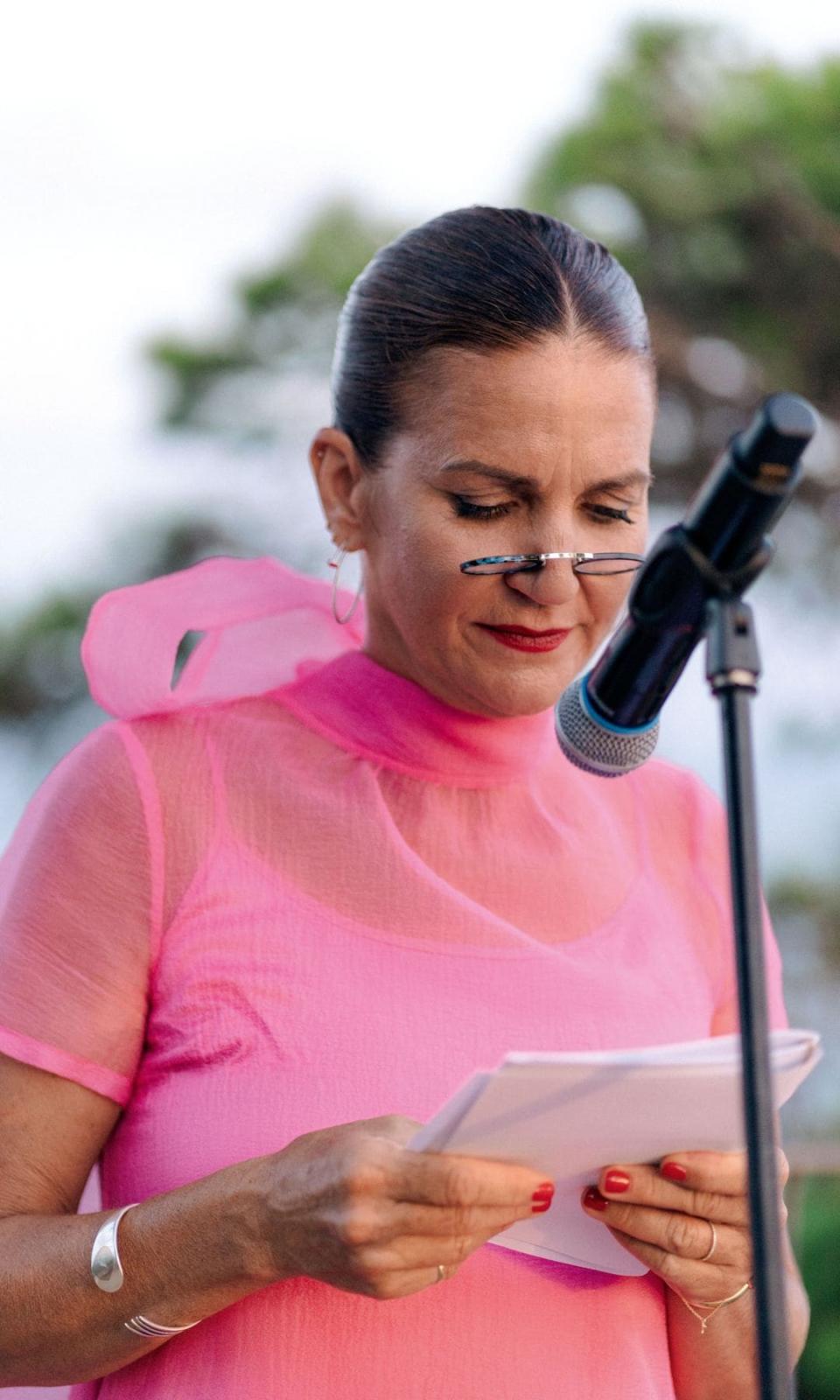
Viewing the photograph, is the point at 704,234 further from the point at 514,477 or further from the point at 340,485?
the point at 514,477

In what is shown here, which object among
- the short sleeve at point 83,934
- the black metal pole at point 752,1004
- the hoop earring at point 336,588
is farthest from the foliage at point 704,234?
the black metal pole at point 752,1004

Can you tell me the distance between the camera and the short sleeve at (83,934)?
1515mm

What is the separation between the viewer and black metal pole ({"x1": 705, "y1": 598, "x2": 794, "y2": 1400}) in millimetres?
976

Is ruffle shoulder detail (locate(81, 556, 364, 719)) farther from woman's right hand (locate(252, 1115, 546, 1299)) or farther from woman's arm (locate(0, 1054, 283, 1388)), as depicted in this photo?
woman's right hand (locate(252, 1115, 546, 1299))

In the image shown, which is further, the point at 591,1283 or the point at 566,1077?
the point at 591,1283

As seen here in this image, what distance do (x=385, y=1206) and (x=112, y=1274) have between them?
32cm

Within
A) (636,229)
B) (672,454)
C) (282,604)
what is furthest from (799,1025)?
(282,604)

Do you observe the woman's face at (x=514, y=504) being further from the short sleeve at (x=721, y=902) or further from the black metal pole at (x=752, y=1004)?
the black metal pole at (x=752, y=1004)

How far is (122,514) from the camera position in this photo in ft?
18.1

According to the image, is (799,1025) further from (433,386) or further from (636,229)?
(433,386)

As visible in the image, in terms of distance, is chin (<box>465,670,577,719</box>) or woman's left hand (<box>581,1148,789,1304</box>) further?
chin (<box>465,670,577,719</box>)

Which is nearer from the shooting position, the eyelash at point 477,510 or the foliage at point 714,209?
the eyelash at point 477,510

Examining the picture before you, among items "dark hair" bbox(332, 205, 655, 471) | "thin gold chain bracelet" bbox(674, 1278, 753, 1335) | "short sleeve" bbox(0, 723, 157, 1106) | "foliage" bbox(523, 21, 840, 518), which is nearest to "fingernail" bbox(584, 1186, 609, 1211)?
"thin gold chain bracelet" bbox(674, 1278, 753, 1335)

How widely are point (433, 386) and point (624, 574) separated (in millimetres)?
280
